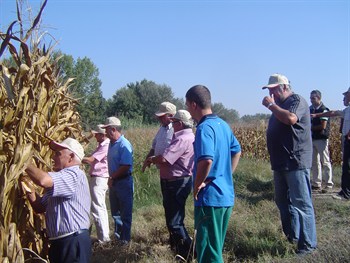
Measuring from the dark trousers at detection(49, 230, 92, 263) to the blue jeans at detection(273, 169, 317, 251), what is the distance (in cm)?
247

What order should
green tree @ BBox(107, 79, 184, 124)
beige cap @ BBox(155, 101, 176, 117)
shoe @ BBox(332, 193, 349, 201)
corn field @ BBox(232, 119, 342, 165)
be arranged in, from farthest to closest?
green tree @ BBox(107, 79, 184, 124)
corn field @ BBox(232, 119, 342, 165)
shoe @ BBox(332, 193, 349, 201)
beige cap @ BBox(155, 101, 176, 117)

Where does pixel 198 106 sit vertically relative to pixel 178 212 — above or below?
above

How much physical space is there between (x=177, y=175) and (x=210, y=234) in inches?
63.9

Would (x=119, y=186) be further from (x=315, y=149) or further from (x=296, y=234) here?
(x=315, y=149)

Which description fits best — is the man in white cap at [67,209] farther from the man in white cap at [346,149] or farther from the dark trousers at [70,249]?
the man in white cap at [346,149]

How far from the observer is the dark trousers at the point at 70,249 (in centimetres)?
344

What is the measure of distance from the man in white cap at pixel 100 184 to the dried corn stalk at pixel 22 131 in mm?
2038

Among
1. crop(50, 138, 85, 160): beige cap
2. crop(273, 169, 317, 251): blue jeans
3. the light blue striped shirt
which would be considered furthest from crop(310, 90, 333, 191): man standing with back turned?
the light blue striped shirt

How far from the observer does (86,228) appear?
3.56m

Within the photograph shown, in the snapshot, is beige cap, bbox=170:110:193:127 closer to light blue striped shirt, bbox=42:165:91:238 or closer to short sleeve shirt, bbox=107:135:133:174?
short sleeve shirt, bbox=107:135:133:174

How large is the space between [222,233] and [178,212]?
1.42 m

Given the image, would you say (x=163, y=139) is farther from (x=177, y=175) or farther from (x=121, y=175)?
(x=121, y=175)

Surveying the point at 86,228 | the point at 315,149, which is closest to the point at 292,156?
the point at 86,228

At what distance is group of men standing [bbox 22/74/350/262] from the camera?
3463 mm
